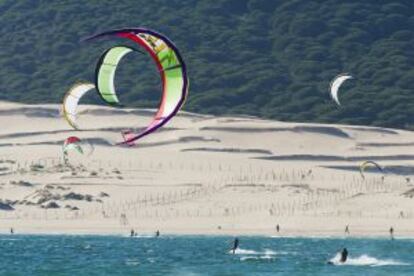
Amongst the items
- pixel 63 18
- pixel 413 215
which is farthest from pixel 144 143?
pixel 63 18

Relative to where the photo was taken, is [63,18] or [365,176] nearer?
[365,176]

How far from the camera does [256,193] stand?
81500 millimetres

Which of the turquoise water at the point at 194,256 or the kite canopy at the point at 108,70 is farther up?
the kite canopy at the point at 108,70

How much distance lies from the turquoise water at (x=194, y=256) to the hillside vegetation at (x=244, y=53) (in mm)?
54679

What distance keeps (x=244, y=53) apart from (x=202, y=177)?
5938 centimetres

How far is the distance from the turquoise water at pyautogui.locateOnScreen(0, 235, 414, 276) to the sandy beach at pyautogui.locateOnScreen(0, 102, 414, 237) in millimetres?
4516

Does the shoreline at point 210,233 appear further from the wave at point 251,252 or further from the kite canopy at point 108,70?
the kite canopy at point 108,70

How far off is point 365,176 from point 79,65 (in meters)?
54.3

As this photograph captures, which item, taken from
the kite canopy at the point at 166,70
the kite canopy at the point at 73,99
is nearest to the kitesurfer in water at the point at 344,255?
the kite canopy at the point at 73,99

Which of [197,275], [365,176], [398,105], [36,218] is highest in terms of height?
[398,105]

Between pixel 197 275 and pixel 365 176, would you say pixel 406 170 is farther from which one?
pixel 197 275

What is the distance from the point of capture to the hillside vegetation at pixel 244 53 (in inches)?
5064

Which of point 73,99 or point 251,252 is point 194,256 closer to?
point 251,252

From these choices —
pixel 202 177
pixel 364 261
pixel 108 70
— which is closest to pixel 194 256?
pixel 364 261
